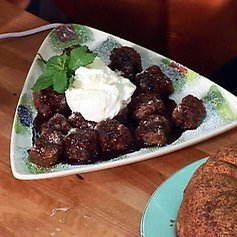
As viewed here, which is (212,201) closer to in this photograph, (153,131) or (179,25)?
(153,131)

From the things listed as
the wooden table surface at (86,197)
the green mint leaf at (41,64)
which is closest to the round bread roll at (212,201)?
the wooden table surface at (86,197)

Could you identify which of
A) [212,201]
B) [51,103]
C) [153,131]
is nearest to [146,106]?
[153,131]

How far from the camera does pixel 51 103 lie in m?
1.31

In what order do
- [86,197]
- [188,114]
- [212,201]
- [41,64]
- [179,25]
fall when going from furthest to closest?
[179,25], [41,64], [188,114], [86,197], [212,201]

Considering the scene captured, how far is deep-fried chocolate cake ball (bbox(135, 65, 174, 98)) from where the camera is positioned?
134cm

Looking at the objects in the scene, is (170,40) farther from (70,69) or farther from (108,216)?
(108,216)

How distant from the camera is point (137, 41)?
177 centimetres

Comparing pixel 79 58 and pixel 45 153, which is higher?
pixel 79 58

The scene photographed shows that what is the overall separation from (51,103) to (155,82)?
0.18m

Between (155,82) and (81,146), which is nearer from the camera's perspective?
(81,146)

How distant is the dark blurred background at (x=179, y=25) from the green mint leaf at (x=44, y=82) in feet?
1.55

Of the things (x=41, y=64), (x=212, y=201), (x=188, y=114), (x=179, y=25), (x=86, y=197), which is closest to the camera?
(x=212, y=201)

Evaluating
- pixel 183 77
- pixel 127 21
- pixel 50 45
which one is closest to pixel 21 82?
pixel 50 45

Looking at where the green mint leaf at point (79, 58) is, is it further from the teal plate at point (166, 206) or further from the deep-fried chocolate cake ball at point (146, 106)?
the teal plate at point (166, 206)
